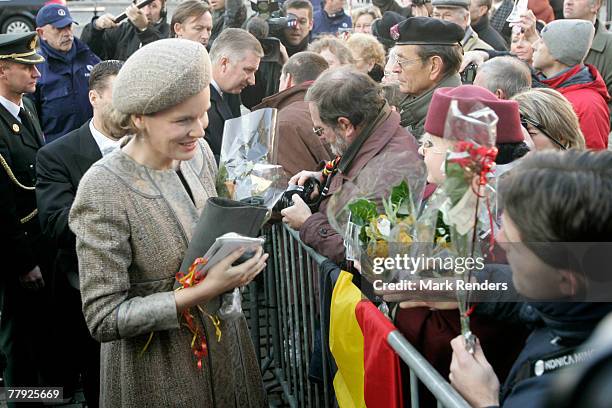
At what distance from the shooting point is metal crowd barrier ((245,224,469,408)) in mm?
A: 3623

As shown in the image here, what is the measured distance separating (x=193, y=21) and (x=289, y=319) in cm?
394

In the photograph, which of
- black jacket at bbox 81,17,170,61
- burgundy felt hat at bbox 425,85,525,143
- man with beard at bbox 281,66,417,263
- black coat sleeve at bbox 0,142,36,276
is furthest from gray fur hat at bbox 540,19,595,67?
black jacket at bbox 81,17,170,61

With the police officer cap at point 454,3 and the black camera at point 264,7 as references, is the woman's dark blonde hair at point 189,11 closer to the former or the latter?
the black camera at point 264,7

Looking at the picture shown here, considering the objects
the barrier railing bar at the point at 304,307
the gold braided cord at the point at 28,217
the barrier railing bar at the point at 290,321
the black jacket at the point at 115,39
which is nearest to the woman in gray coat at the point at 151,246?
the barrier railing bar at the point at 304,307

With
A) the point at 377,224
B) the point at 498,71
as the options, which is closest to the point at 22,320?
the point at 377,224

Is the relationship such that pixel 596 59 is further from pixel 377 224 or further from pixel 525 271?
pixel 525 271

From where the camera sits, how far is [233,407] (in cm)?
279

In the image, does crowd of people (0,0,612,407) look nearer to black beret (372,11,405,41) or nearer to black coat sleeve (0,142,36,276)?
black coat sleeve (0,142,36,276)

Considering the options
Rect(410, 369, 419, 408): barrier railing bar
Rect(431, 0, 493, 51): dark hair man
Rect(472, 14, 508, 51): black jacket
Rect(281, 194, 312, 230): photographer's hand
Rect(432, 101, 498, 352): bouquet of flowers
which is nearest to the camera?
Rect(432, 101, 498, 352): bouquet of flowers

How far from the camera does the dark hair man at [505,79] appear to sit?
14.0ft

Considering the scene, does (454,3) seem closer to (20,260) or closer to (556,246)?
(20,260)

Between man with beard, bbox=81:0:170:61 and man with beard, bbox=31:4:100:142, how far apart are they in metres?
0.86

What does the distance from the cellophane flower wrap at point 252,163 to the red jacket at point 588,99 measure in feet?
8.00

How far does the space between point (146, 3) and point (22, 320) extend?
189 inches
